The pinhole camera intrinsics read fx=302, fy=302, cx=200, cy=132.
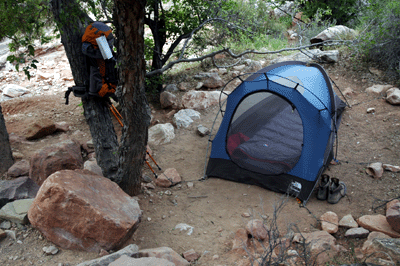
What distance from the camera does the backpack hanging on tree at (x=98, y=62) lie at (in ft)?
11.4

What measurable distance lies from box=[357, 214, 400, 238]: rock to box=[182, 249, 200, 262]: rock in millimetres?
1843

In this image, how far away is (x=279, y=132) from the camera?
16.6ft

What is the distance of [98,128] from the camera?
3988mm

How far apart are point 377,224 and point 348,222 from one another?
287 millimetres

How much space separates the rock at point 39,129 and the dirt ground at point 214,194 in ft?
0.48

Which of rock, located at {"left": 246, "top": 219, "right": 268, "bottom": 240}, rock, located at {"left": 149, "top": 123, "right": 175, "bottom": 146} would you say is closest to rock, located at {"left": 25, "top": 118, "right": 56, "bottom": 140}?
rock, located at {"left": 149, "top": 123, "right": 175, "bottom": 146}

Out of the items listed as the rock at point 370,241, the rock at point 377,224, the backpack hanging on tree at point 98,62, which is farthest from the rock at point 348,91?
the backpack hanging on tree at point 98,62

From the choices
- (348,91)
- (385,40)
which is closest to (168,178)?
(348,91)

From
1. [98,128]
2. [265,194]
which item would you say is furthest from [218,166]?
[98,128]

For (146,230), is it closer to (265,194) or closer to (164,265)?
(164,265)

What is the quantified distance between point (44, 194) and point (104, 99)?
1600 mm

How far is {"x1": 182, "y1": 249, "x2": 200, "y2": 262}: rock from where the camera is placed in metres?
2.96

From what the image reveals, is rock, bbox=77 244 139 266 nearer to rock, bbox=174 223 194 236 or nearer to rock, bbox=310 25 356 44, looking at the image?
rock, bbox=174 223 194 236

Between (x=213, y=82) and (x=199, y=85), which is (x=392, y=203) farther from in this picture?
(x=199, y=85)
